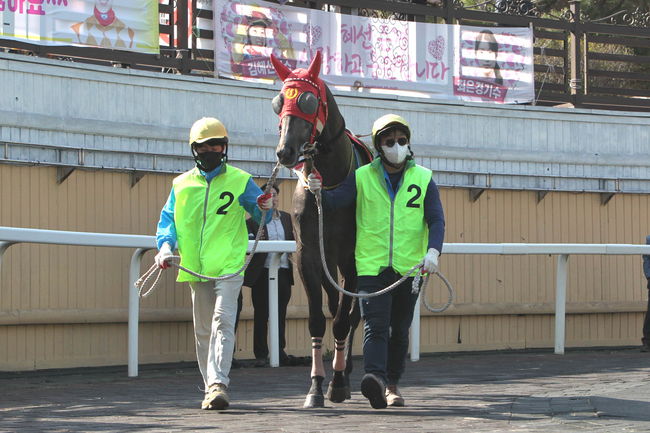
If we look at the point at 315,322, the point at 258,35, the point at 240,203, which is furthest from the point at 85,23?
the point at 315,322

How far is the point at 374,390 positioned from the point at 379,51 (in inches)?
289

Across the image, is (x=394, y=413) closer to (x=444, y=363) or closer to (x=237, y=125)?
(x=444, y=363)

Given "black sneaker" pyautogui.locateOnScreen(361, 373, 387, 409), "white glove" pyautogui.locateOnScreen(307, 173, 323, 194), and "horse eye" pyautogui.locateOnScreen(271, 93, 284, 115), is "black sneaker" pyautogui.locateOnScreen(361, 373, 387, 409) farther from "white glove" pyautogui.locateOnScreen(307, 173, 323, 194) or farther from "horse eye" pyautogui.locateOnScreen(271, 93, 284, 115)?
"horse eye" pyautogui.locateOnScreen(271, 93, 284, 115)

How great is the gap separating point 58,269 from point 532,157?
5.85m

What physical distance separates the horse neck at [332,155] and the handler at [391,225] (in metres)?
0.21

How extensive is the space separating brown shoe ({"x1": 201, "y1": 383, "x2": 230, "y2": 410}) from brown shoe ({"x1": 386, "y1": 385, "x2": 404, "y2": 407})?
0.99m

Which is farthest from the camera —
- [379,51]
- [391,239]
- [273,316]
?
[379,51]

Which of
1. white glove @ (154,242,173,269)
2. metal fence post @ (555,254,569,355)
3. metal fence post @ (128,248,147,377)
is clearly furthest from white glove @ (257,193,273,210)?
metal fence post @ (555,254,569,355)

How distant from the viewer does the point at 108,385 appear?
9.64 meters

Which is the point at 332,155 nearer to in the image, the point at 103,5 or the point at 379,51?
the point at 103,5

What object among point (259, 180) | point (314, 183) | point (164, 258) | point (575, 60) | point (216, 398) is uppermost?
point (575, 60)

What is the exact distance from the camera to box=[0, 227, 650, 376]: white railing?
9.30 metres

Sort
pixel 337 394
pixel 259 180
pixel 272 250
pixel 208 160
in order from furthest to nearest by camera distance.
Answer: pixel 259 180 → pixel 272 250 → pixel 337 394 → pixel 208 160

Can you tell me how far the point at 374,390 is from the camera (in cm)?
742
